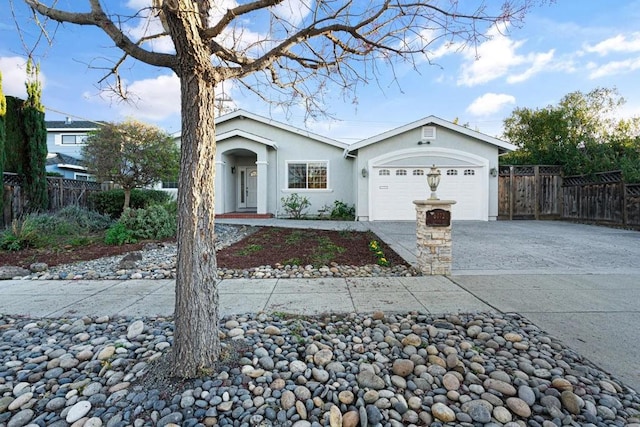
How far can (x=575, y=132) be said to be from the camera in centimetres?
1697

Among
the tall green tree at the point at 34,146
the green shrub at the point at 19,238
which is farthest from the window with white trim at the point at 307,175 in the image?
the green shrub at the point at 19,238

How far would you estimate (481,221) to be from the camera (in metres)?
13.2

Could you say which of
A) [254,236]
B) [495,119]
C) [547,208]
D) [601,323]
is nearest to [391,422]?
Answer: [601,323]

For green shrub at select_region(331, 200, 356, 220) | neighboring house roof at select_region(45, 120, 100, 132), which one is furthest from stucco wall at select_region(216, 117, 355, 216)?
neighboring house roof at select_region(45, 120, 100, 132)

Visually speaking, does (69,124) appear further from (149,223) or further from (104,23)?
(104,23)

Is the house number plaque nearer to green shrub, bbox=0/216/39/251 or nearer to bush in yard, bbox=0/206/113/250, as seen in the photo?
bush in yard, bbox=0/206/113/250

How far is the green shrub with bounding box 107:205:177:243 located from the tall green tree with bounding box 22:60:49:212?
3893 mm

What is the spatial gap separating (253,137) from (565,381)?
45.5 feet

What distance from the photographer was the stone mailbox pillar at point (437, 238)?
5.11 metres

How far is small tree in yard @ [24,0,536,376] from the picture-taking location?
2.21 m

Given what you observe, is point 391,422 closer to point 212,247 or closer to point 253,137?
point 212,247


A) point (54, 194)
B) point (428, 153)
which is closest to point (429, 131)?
point (428, 153)

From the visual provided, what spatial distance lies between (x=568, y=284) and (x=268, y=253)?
5274 millimetres

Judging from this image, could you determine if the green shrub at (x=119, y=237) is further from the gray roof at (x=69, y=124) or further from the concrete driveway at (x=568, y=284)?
the gray roof at (x=69, y=124)
